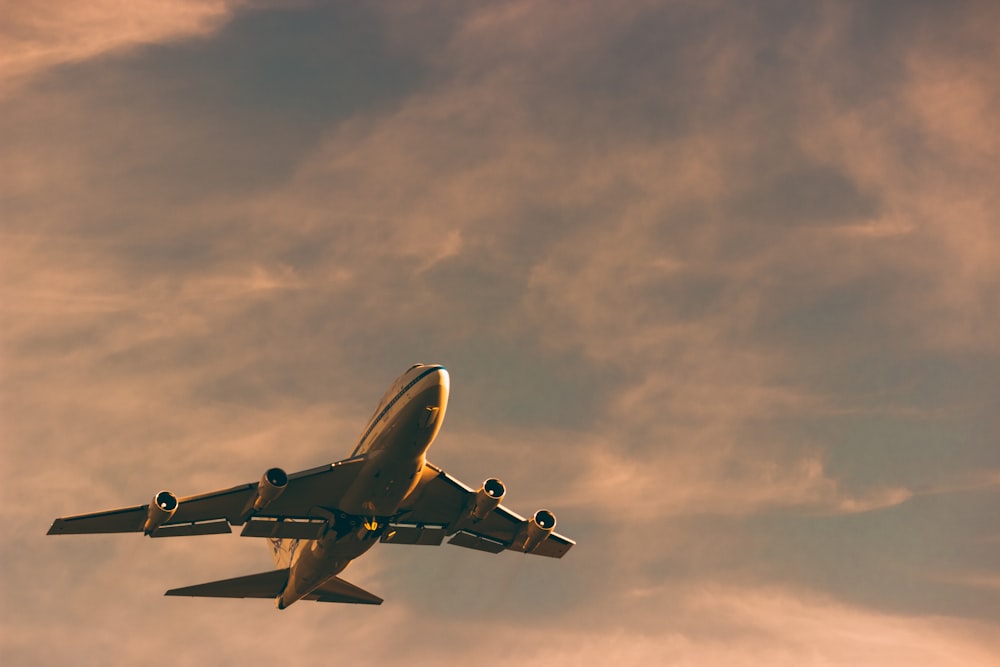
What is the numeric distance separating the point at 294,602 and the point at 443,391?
21643 mm

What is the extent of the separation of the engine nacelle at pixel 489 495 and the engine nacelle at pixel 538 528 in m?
3.71

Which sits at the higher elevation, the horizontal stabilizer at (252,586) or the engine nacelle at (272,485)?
the engine nacelle at (272,485)

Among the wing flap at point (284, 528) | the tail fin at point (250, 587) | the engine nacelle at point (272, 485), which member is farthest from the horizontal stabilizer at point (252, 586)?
the engine nacelle at point (272, 485)

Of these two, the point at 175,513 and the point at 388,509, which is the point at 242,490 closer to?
the point at 175,513

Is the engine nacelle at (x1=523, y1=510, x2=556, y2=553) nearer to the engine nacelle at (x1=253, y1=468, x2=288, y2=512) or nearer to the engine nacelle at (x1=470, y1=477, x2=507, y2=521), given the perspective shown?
the engine nacelle at (x1=470, y1=477, x2=507, y2=521)

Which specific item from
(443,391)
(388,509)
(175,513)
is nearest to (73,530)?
(175,513)

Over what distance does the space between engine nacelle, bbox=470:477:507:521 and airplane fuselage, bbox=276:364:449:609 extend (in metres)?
4.31

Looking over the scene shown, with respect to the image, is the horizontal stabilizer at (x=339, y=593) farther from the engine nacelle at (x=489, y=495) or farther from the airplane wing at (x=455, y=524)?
the engine nacelle at (x=489, y=495)

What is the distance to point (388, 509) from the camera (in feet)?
214

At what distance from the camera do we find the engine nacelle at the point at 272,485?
62.4 metres

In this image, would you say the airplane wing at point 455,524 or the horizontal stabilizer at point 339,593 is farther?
the horizontal stabilizer at point 339,593

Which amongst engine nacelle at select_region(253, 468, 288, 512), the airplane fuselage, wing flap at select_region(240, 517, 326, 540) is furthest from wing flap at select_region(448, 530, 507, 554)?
engine nacelle at select_region(253, 468, 288, 512)

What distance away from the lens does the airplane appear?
202ft

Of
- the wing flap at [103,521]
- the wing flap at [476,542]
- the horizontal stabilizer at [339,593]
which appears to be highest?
the wing flap at [476,542]
